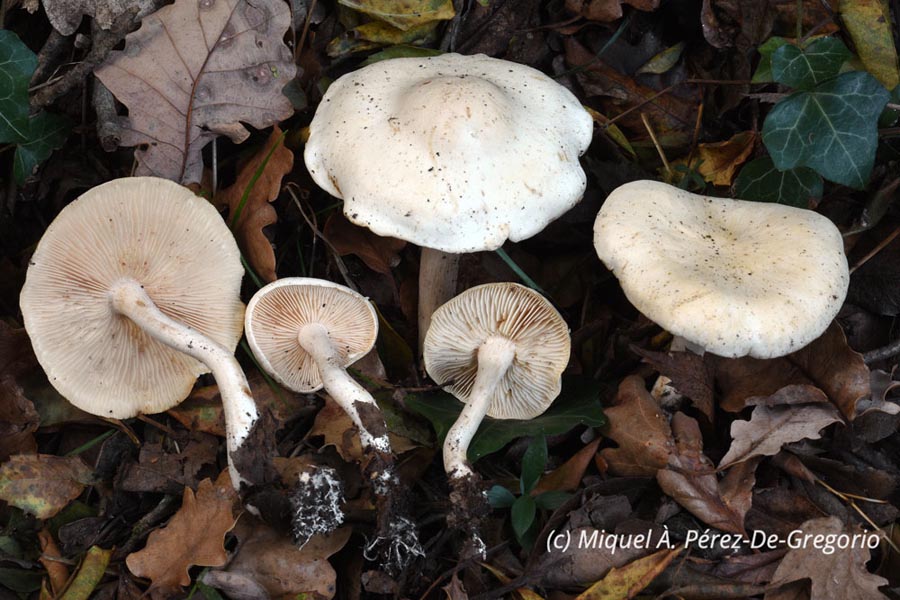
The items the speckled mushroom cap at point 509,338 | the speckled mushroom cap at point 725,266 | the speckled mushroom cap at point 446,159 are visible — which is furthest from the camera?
Result: the speckled mushroom cap at point 509,338

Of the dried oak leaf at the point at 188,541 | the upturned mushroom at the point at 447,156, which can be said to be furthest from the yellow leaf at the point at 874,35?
the dried oak leaf at the point at 188,541

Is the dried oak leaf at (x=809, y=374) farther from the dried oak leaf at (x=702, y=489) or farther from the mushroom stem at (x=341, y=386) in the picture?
the mushroom stem at (x=341, y=386)

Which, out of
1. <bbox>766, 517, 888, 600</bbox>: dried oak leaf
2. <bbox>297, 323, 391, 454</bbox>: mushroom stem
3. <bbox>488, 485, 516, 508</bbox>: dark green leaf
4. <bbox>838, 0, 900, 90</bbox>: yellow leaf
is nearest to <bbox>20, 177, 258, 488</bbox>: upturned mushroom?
<bbox>297, 323, 391, 454</bbox>: mushroom stem

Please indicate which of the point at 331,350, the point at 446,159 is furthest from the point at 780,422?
the point at 331,350

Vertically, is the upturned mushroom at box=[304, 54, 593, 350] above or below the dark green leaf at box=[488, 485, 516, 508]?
above

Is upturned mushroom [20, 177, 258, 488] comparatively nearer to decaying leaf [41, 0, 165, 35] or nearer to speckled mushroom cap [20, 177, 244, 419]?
speckled mushroom cap [20, 177, 244, 419]

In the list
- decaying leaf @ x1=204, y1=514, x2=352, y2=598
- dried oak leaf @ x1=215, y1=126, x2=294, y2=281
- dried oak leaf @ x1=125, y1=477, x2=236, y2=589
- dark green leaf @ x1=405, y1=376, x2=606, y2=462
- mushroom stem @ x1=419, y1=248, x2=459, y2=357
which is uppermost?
dried oak leaf @ x1=215, y1=126, x2=294, y2=281

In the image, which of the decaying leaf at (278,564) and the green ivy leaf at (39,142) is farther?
the green ivy leaf at (39,142)
